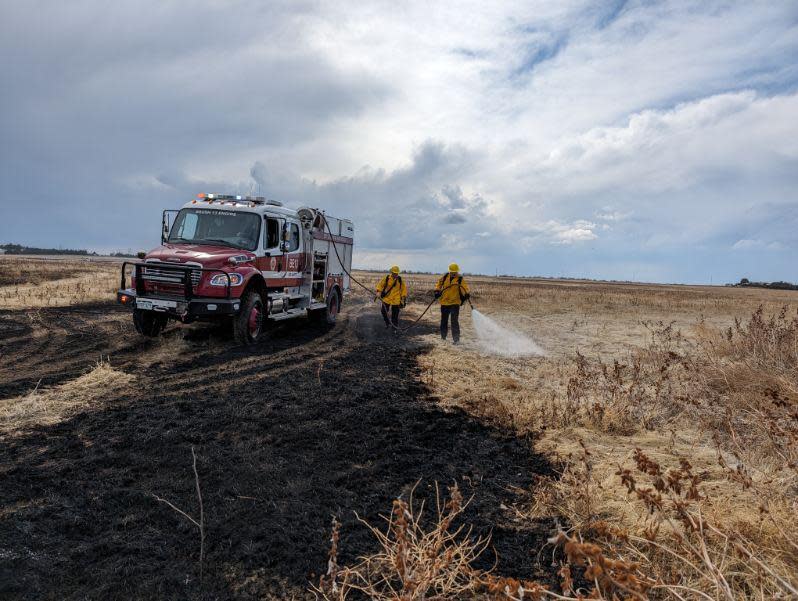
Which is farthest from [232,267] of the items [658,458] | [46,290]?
[46,290]

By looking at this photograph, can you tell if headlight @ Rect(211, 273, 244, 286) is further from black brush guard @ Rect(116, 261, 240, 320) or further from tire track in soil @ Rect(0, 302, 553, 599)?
tire track in soil @ Rect(0, 302, 553, 599)

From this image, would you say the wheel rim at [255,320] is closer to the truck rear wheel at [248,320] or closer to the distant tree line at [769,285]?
the truck rear wheel at [248,320]

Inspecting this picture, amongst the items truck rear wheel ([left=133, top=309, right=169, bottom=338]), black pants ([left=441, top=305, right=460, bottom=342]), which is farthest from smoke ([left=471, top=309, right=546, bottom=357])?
truck rear wheel ([left=133, top=309, right=169, bottom=338])

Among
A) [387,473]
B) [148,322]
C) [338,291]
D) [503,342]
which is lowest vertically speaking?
[387,473]

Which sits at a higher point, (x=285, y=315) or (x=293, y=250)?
(x=293, y=250)

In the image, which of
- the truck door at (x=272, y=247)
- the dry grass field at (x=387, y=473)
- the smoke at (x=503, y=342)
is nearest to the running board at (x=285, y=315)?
the truck door at (x=272, y=247)

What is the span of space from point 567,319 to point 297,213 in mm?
11762

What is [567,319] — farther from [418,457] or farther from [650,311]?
[418,457]

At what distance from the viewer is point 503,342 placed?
569 inches

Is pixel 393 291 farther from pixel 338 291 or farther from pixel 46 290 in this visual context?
pixel 46 290

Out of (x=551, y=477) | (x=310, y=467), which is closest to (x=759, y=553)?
(x=551, y=477)

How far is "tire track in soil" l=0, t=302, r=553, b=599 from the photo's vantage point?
3.39 metres

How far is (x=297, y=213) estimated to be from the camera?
1385 centimetres

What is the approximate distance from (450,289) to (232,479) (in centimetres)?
990
